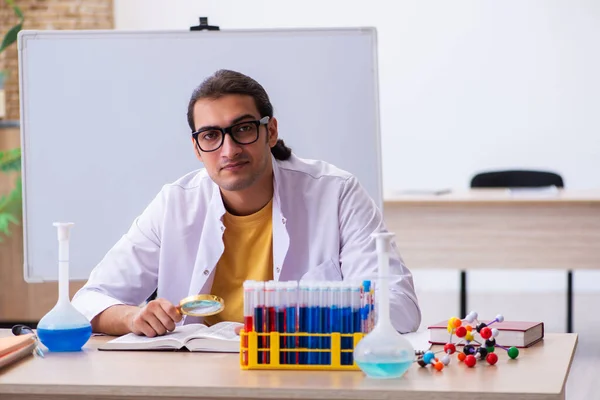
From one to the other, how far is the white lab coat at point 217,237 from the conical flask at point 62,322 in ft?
1.24

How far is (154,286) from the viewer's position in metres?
2.32

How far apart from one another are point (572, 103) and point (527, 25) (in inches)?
26.1

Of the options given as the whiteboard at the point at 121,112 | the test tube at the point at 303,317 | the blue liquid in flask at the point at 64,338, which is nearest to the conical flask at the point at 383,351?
the test tube at the point at 303,317

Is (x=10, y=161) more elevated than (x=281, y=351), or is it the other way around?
(x=10, y=161)

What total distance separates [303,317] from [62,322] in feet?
1.61

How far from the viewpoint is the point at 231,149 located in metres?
2.12

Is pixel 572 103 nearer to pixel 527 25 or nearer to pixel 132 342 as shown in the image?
pixel 527 25

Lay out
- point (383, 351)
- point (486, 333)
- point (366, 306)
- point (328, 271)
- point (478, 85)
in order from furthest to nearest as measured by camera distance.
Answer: point (478, 85) < point (328, 271) < point (486, 333) < point (366, 306) < point (383, 351)

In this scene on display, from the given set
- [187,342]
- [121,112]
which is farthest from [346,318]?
[121,112]

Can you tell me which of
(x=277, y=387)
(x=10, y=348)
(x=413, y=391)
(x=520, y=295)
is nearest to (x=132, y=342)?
(x=10, y=348)

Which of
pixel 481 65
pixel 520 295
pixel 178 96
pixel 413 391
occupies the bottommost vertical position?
pixel 520 295

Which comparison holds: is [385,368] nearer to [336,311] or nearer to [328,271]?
[336,311]

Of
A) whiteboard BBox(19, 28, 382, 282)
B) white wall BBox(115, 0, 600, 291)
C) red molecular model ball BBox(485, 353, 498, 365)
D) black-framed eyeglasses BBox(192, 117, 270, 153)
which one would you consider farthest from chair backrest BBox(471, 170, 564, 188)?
red molecular model ball BBox(485, 353, 498, 365)

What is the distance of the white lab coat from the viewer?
2.23 m
